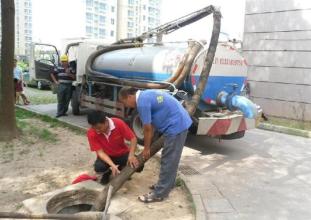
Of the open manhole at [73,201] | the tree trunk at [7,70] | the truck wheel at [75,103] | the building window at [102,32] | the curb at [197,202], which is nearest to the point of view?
the curb at [197,202]

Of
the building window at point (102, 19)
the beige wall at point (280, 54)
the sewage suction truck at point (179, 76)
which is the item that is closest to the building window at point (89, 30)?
the building window at point (102, 19)

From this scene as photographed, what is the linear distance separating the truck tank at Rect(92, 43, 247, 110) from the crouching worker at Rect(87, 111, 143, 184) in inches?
101

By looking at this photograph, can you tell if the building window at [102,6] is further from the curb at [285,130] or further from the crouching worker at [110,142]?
the crouching worker at [110,142]

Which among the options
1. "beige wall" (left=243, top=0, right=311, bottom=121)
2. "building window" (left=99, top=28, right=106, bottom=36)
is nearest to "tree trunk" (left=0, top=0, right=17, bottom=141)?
"beige wall" (left=243, top=0, right=311, bottom=121)

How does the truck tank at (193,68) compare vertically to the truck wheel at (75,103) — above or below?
above

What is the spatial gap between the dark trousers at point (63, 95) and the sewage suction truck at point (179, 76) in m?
0.87

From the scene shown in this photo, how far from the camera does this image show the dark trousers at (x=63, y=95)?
10.6 m

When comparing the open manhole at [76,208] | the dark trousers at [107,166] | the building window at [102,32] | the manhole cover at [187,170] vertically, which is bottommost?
the open manhole at [76,208]

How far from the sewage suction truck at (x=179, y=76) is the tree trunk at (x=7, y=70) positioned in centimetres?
221

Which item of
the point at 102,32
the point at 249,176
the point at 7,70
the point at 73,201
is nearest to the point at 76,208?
the point at 73,201

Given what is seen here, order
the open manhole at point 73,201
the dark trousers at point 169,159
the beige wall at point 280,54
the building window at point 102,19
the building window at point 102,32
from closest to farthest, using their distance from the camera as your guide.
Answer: the open manhole at point 73,201 < the dark trousers at point 169,159 < the beige wall at point 280,54 < the building window at point 102,32 < the building window at point 102,19

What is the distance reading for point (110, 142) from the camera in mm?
4973

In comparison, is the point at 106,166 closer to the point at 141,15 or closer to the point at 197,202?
the point at 197,202

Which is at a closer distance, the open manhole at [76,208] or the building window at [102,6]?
the open manhole at [76,208]
